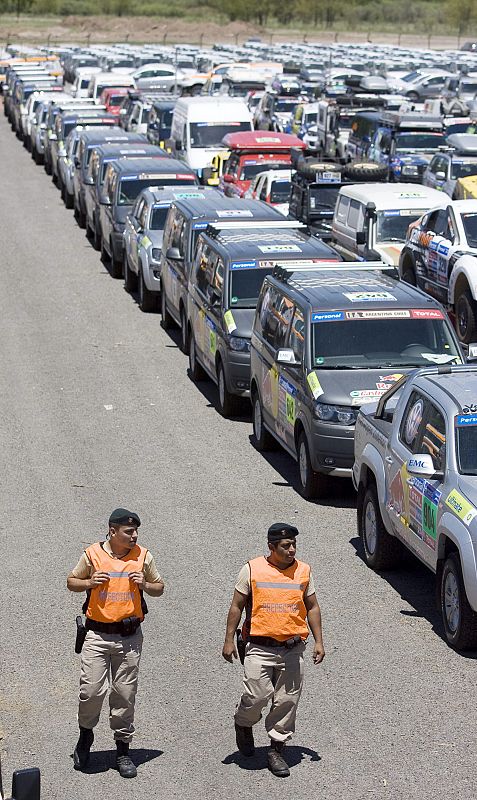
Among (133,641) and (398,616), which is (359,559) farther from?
(133,641)

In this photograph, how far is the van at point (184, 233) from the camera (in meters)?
20.1

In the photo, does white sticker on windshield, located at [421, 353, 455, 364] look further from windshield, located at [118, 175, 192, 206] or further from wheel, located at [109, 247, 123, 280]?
wheel, located at [109, 247, 123, 280]

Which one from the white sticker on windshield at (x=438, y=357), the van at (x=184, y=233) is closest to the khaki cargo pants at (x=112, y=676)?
the white sticker on windshield at (x=438, y=357)

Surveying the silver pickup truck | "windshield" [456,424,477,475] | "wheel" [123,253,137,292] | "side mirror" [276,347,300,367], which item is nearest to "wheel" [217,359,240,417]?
"side mirror" [276,347,300,367]

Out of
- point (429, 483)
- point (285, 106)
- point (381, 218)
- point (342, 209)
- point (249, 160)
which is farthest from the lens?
point (285, 106)

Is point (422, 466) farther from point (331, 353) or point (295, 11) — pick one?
point (295, 11)

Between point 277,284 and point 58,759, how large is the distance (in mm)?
7705

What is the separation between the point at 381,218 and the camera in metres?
22.8

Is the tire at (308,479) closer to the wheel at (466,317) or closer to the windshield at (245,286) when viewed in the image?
the windshield at (245,286)

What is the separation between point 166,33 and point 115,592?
10122cm

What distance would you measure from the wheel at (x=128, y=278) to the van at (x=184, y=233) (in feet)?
8.69

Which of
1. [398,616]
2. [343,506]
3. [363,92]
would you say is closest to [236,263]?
[343,506]

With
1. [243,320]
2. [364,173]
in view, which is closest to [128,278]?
[364,173]

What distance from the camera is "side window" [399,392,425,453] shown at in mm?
11375
